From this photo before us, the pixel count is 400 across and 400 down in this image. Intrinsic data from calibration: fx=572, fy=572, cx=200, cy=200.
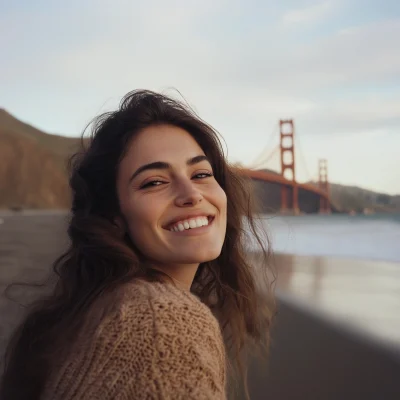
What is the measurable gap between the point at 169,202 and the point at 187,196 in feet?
0.13

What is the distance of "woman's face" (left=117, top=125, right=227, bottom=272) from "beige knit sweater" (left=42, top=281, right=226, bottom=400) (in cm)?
27

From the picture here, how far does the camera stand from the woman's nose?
3.99 feet

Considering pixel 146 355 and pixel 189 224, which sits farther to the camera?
pixel 189 224

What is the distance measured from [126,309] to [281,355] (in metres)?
1.66

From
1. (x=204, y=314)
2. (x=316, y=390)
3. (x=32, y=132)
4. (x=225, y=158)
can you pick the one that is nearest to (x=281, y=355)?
(x=316, y=390)

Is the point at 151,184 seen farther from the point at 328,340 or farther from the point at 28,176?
the point at 28,176

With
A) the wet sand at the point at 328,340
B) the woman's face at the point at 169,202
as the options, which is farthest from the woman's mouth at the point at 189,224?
the wet sand at the point at 328,340

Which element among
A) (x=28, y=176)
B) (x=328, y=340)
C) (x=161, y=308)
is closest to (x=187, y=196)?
(x=161, y=308)

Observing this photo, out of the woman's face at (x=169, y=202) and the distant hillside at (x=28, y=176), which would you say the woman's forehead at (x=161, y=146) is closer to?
the woman's face at (x=169, y=202)

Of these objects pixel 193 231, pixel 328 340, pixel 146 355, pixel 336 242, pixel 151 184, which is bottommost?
pixel 336 242

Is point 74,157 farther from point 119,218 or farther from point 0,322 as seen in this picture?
point 0,322

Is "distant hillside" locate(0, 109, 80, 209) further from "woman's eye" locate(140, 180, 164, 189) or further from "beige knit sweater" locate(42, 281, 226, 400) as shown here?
"beige knit sweater" locate(42, 281, 226, 400)

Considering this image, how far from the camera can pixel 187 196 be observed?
122 cm

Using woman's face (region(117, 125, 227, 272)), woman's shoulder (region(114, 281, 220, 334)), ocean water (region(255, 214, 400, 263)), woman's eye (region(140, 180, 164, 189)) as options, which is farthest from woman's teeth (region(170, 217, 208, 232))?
ocean water (region(255, 214, 400, 263))
